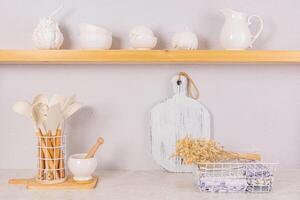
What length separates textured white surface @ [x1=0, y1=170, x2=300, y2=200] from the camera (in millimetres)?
1520

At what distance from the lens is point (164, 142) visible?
189 cm

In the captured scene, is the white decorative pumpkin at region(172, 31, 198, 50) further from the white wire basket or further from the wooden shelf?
the white wire basket

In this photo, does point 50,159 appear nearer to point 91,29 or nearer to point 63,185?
point 63,185

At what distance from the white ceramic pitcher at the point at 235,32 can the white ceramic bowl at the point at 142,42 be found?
0.25 meters

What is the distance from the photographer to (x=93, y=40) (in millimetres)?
1710

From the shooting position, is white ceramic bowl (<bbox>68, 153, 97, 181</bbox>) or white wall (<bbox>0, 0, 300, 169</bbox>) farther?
white wall (<bbox>0, 0, 300, 169</bbox>)

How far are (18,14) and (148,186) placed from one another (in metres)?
0.82

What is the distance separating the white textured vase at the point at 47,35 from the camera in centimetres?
169

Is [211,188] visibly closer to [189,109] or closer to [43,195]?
[189,109]

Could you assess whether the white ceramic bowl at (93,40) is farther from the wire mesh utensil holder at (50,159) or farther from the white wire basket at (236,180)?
the white wire basket at (236,180)

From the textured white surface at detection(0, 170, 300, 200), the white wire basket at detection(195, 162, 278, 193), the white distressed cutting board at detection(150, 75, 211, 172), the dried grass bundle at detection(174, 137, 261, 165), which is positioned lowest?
the textured white surface at detection(0, 170, 300, 200)

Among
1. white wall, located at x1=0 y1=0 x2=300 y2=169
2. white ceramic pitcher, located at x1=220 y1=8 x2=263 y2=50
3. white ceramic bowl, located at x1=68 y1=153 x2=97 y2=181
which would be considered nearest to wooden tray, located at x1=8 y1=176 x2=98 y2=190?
white ceramic bowl, located at x1=68 y1=153 x2=97 y2=181

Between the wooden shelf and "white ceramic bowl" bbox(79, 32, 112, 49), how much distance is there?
55 millimetres

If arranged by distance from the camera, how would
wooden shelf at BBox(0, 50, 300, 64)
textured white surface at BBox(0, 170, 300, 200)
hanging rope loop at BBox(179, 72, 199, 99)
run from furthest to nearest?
hanging rope loop at BBox(179, 72, 199, 99) → wooden shelf at BBox(0, 50, 300, 64) → textured white surface at BBox(0, 170, 300, 200)
